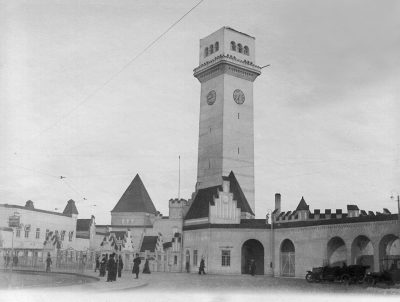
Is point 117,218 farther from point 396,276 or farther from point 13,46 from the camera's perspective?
point 13,46

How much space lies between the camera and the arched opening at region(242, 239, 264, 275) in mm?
46750

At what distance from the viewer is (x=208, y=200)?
52781 mm

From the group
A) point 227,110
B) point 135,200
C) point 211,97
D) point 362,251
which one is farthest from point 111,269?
point 135,200

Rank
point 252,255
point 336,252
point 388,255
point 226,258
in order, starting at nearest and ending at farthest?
point 388,255 → point 336,252 → point 226,258 → point 252,255

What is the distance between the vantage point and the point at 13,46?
14.4m

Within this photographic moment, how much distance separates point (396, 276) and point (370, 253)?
9.68 m

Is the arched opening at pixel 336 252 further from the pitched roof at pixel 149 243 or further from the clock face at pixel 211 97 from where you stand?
the clock face at pixel 211 97

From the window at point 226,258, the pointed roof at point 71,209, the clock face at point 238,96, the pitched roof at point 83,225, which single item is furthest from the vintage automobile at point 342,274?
the pitched roof at point 83,225

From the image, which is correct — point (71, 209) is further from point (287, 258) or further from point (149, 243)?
point (287, 258)

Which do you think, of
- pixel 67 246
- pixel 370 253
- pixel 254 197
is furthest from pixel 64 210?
pixel 370 253

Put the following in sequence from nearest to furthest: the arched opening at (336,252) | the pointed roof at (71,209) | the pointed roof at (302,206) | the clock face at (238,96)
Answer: the arched opening at (336,252), the pointed roof at (302,206), the clock face at (238,96), the pointed roof at (71,209)

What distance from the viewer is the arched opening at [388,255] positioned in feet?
97.0

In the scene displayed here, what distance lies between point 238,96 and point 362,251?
30824mm

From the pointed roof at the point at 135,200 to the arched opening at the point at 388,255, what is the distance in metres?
43.9
